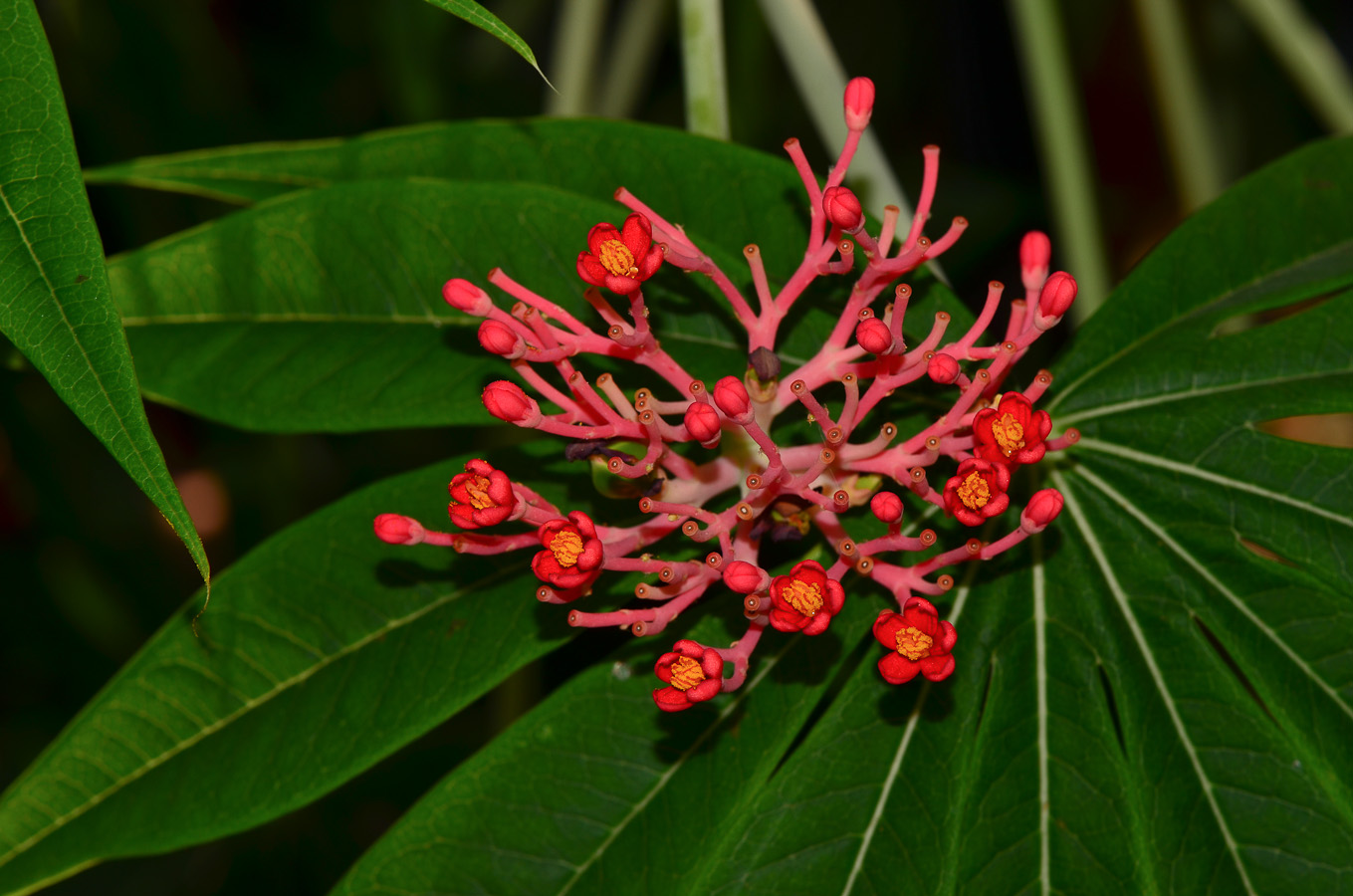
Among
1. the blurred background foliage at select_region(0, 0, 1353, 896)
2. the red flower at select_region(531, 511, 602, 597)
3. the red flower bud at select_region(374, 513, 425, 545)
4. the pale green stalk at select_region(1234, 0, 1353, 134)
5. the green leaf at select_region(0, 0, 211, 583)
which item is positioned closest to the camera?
the green leaf at select_region(0, 0, 211, 583)

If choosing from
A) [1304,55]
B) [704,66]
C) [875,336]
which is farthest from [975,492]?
[1304,55]

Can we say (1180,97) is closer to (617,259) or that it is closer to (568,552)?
(617,259)

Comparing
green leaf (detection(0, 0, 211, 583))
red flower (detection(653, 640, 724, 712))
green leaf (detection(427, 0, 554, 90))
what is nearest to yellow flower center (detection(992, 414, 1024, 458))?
red flower (detection(653, 640, 724, 712))

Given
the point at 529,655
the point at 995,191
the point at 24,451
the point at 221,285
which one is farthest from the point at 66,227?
the point at 24,451

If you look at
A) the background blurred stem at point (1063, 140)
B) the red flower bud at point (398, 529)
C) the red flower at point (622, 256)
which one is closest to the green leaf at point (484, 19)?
the red flower at point (622, 256)

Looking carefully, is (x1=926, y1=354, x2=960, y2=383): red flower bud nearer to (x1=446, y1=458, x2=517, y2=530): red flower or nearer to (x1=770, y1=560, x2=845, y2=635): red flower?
(x1=770, y1=560, x2=845, y2=635): red flower

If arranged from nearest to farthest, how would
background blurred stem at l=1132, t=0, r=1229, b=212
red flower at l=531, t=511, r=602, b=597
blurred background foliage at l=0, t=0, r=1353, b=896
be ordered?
red flower at l=531, t=511, r=602, b=597
background blurred stem at l=1132, t=0, r=1229, b=212
blurred background foliage at l=0, t=0, r=1353, b=896
